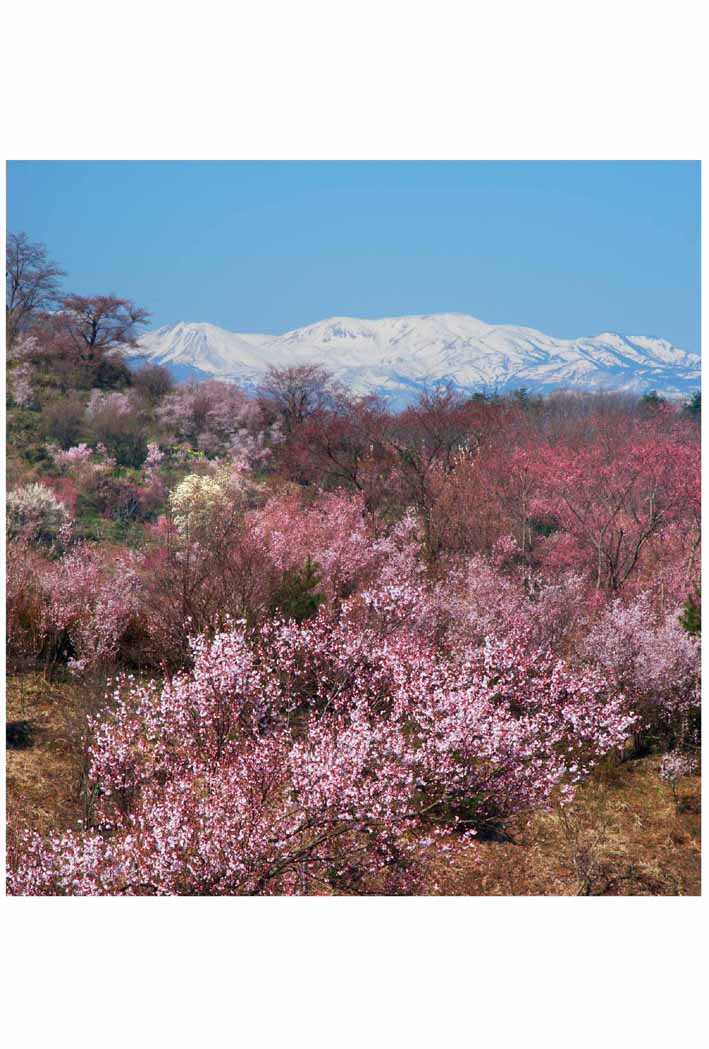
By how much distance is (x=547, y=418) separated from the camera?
15.4m

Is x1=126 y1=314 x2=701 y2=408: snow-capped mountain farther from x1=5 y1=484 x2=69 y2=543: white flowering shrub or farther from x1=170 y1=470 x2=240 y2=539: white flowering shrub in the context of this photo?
x1=5 y1=484 x2=69 y2=543: white flowering shrub

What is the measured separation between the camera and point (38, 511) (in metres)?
11.9

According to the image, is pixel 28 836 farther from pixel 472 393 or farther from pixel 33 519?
pixel 472 393

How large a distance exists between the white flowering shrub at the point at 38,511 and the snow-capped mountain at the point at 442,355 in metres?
2.89

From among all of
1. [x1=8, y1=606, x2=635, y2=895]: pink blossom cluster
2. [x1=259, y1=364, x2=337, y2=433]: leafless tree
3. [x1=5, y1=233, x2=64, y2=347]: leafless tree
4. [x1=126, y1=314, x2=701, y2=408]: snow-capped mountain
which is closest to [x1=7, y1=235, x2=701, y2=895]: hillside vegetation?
[x1=8, y1=606, x2=635, y2=895]: pink blossom cluster

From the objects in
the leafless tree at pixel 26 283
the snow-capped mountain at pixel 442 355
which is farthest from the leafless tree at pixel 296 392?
the leafless tree at pixel 26 283

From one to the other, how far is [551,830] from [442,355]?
9012 mm

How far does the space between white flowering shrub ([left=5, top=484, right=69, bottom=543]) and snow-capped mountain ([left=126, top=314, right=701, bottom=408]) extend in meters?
2.89

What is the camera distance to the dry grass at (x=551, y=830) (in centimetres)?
476

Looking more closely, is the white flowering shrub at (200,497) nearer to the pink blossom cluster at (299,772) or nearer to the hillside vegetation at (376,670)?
the hillside vegetation at (376,670)

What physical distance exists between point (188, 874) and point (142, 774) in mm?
723

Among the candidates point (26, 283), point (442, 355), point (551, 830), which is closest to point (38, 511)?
point (442, 355)

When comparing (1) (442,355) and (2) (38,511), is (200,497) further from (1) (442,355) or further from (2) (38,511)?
(1) (442,355)

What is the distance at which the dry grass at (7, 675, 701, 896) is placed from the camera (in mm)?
4758
